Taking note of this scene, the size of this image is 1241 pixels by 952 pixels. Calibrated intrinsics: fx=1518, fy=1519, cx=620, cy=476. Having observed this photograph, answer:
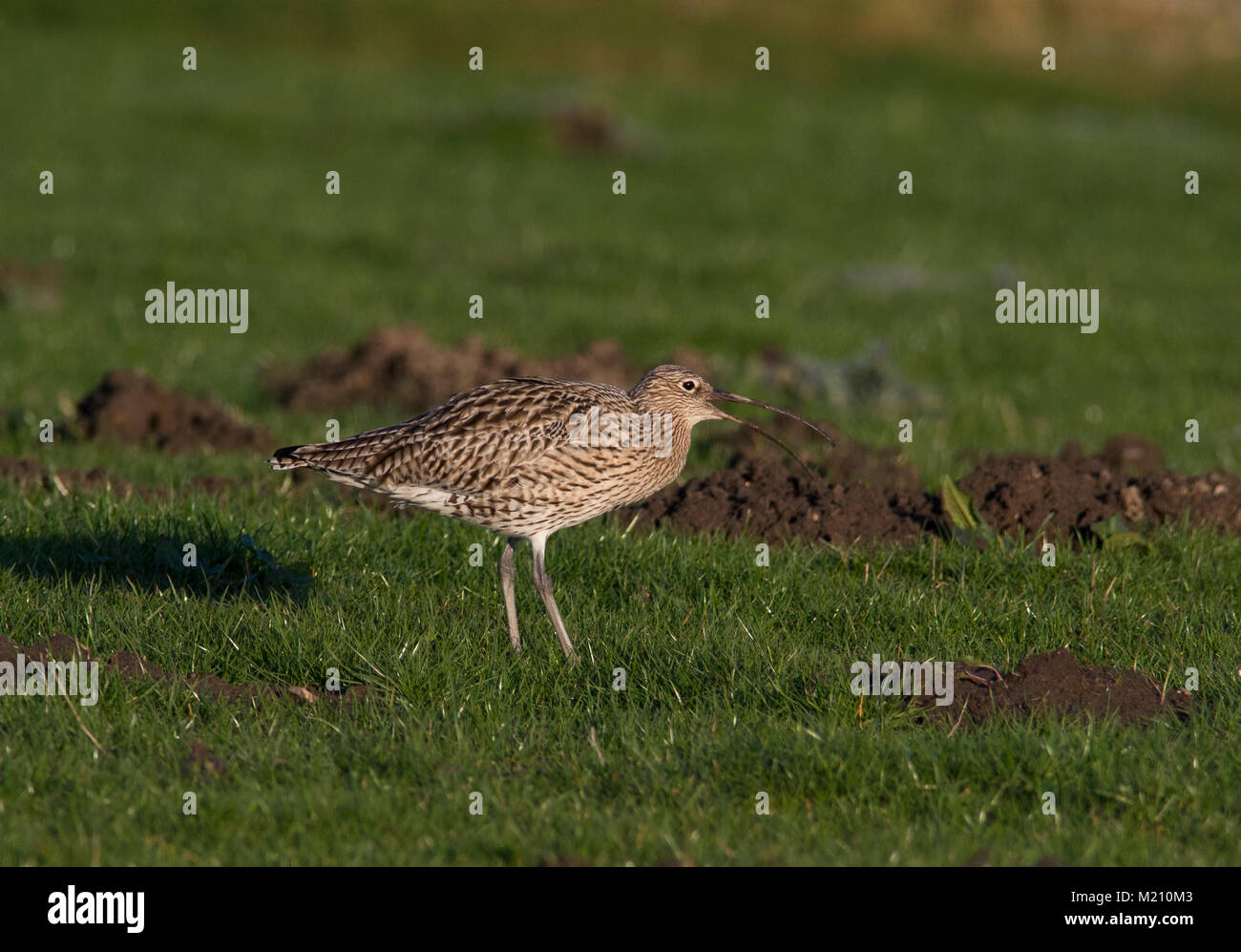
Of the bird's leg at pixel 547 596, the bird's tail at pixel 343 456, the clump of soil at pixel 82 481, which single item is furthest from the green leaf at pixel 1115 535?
the clump of soil at pixel 82 481

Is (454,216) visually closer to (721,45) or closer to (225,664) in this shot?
(225,664)

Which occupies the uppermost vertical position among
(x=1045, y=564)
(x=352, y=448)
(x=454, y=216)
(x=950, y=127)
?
(x=950, y=127)

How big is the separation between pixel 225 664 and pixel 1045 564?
469 centimetres

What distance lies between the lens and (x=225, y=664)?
7.45 metres

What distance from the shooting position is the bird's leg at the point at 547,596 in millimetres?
7641

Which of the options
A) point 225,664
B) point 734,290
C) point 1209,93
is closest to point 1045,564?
point 225,664

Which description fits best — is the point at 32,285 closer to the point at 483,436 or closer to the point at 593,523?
the point at 593,523

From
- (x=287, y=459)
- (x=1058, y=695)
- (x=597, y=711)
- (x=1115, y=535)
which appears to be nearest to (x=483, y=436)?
(x=287, y=459)

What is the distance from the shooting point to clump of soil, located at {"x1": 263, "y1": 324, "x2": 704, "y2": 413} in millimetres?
14031

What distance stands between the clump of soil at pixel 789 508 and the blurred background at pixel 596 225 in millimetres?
1865

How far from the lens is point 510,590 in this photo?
8062mm

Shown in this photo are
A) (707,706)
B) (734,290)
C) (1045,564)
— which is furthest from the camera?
(734,290)

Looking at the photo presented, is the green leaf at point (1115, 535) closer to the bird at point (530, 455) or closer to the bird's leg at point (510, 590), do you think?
the bird at point (530, 455)

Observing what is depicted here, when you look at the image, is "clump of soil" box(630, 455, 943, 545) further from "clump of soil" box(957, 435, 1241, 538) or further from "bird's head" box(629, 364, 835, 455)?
"bird's head" box(629, 364, 835, 455)
